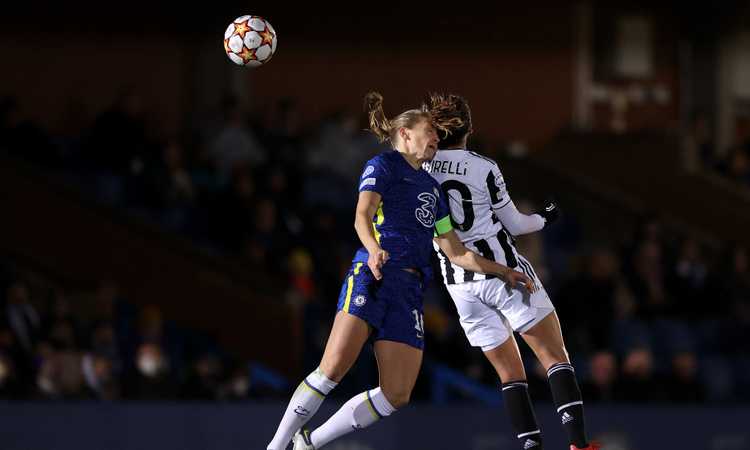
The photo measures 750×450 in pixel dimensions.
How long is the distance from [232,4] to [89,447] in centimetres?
785

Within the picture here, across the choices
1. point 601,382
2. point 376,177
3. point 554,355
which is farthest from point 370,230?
point 601,382

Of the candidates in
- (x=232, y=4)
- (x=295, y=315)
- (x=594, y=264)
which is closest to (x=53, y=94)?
(x=232, y=4)

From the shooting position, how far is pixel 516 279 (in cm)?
725

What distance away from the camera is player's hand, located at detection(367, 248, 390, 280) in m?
6.73

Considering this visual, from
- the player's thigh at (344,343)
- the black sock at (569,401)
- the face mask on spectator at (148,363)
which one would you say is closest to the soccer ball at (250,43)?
the player's thigh at (344,343)

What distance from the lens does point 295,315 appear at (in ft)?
42.7

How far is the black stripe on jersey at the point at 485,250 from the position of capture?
7367mm

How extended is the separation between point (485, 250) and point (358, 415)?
1137mm

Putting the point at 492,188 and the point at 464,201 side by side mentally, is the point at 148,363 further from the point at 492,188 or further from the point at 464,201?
the point at 492,188

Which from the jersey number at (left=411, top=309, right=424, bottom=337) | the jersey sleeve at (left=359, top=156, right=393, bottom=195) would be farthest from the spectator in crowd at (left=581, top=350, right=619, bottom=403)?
the jersey sleeve at (left=359, top=156, right=393, bottom=195)

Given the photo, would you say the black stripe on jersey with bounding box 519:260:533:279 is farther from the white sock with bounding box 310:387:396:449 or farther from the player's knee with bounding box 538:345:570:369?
the white sock with bounding box 310:387:396:449

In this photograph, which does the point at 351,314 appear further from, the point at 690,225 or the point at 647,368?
the point at 690,225

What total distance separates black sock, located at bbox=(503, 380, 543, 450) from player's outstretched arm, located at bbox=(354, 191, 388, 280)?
3.33 ft

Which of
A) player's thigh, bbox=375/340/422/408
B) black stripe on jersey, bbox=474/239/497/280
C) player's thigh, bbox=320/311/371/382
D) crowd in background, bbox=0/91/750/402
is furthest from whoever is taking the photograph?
crowd in background, bbox=0/91/750/402
